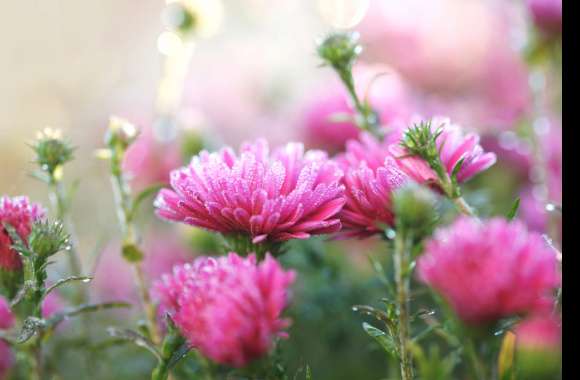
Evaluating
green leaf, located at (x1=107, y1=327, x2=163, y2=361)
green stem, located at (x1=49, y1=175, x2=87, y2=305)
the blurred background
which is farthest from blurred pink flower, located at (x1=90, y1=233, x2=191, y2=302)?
green leaf, located at (x1=107, y1=327, x2=163, y2=361)

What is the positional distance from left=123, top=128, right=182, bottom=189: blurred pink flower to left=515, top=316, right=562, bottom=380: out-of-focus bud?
596 mm

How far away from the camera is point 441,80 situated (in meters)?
1.22

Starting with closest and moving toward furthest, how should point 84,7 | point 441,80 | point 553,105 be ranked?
point 553,105 < point 441,80 < point 84,7

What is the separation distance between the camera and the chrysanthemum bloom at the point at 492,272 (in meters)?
0.34

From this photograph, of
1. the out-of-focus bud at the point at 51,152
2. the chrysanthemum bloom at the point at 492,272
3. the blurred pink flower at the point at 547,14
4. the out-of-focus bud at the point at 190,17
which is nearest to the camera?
the chrysanthemum bloom at the point at 492,272

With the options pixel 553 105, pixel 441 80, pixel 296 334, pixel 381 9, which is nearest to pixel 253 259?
pixel 296 334

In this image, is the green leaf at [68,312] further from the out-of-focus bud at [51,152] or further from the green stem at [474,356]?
the green stem at [474,356]

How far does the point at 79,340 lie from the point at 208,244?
0.18 metres

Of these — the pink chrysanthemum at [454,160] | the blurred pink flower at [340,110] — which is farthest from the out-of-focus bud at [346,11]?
the pink chrysanthemum at [454,160]

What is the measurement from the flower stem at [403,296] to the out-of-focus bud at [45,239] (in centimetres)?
23

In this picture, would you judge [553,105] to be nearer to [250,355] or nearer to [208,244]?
[208,244]

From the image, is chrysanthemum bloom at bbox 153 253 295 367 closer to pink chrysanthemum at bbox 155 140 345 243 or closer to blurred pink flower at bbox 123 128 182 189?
pink chrysanthemum at bbox 155 140 345 243

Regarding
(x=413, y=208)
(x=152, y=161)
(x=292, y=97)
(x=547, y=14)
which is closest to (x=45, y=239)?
(x=413, y=208)

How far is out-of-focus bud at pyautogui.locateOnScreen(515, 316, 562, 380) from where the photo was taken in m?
0.45
